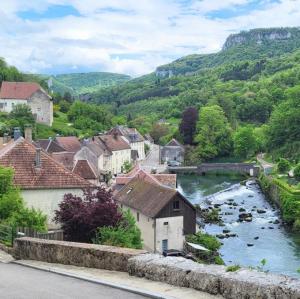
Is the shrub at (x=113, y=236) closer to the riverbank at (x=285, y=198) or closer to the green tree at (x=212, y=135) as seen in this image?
the riverbank at (x=285, y=198)

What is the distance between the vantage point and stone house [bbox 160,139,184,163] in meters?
113

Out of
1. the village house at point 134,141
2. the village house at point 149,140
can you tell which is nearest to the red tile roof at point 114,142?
the village house at point 134,141

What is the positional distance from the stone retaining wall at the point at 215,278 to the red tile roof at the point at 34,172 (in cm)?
1607

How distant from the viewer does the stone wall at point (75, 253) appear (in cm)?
1258

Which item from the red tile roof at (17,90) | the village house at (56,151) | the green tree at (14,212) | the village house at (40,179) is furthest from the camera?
the red tile roof at (17,90)

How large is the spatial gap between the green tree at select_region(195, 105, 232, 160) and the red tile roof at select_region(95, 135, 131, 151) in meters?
21.6

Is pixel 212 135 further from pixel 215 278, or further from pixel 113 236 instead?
pixel 215 278

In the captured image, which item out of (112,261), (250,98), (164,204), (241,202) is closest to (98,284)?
(112,261)

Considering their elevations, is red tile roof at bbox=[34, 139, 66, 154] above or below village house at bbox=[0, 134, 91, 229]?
above

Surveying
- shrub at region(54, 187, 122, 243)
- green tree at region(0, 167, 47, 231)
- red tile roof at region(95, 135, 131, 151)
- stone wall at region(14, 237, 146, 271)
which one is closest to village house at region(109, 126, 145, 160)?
red tile roof at region(95, 135, 131, 151)

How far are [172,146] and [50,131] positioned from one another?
28.0 metres

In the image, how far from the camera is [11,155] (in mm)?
28156

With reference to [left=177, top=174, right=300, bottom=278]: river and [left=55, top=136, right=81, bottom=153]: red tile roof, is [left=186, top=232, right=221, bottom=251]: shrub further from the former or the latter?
[left=55, top=136, right=81, bottom=153]: red tile roof

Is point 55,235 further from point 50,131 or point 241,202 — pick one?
point 50,131
